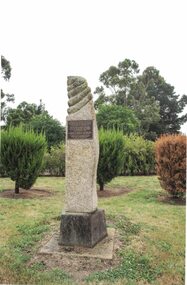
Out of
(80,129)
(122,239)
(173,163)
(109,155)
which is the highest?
(80,129)

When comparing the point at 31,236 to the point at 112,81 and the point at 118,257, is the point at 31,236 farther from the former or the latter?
the point at 112,81

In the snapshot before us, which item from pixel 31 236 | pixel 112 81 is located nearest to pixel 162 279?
pixel 31 236

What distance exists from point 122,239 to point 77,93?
7.33 ft

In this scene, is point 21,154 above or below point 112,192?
above

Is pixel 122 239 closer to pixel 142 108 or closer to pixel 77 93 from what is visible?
pixel 77 93

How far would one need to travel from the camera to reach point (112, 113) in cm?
2295

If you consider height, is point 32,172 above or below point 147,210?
above

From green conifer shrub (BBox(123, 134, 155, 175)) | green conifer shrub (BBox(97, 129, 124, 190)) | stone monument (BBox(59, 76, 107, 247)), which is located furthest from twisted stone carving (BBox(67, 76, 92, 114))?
green conifer shrub (BBox(123, 134, 155, 175))

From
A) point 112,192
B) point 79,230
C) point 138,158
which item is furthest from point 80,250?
point 138,158

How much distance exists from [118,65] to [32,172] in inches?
806

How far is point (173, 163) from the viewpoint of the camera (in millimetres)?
8234

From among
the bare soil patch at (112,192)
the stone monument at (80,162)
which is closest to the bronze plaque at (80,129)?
the stone monument at (80,162)

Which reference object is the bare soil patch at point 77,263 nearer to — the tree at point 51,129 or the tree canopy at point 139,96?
Result: the tree at point 51,129

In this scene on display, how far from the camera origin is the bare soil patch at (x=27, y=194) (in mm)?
8625
